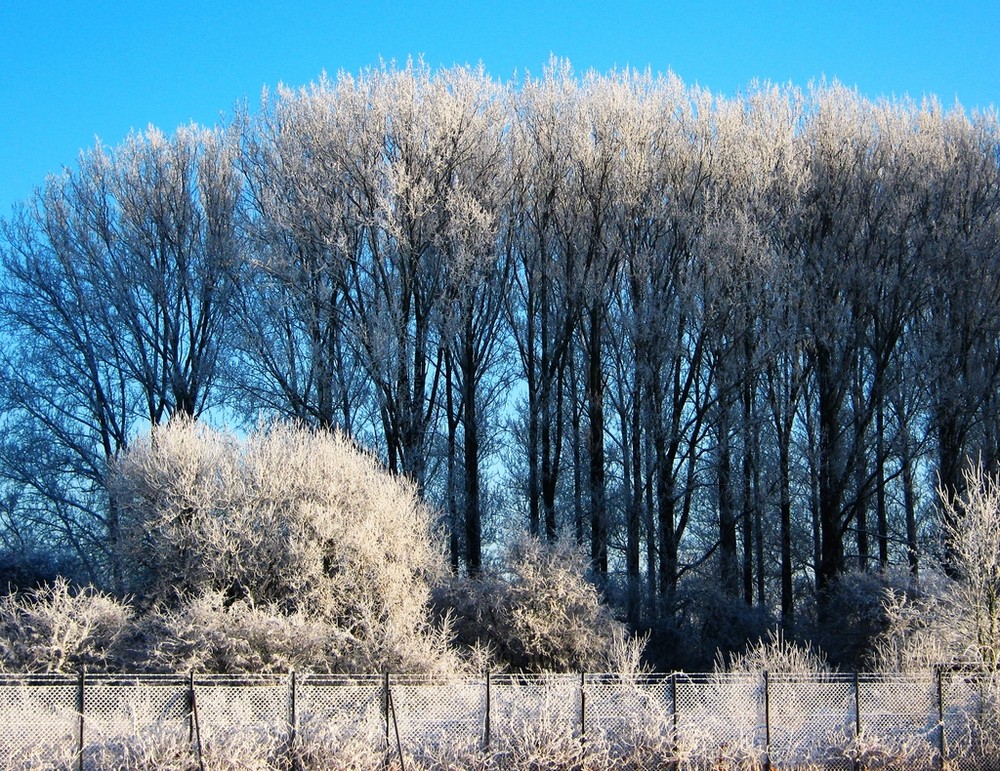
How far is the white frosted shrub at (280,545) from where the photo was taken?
20266 millimetres

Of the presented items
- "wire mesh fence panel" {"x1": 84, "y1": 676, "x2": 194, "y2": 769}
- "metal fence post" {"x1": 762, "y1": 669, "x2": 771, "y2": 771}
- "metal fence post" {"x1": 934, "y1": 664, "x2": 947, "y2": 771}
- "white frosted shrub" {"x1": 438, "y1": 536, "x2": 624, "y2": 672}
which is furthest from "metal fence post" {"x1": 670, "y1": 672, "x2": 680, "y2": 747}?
"wire mesh fence panel" {"x1": 84, "y1": 676, "x2": 194, "y2": 769}

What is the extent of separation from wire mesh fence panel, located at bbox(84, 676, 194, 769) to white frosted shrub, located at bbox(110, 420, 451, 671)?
4.14m

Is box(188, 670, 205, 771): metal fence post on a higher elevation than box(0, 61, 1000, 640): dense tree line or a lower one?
lower

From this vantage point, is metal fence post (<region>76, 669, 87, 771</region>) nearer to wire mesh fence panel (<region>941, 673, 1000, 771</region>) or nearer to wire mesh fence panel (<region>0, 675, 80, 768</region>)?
wire mesh fence panel (<region>0, 675, 80, 768</region>)

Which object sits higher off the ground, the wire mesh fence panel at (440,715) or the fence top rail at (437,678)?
the fence top rail at (437,678)

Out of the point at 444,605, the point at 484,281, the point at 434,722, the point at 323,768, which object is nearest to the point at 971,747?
the point at 434,722

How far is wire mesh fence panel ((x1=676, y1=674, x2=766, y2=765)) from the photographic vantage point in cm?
1556

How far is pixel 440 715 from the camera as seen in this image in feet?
52.2

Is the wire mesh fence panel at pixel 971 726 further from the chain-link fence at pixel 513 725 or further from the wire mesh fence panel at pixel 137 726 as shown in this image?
the wire mesh fence panel at pixel 137 726

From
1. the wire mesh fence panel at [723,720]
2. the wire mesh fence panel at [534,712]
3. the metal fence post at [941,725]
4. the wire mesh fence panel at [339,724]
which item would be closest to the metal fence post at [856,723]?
the metal fence post at [941,725]

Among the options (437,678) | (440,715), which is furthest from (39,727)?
(437,678)

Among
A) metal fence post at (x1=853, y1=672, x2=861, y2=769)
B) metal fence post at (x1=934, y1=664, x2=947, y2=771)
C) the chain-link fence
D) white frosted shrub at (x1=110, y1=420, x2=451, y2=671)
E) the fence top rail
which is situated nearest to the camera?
the chain-link fence

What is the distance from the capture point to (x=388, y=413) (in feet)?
97.9

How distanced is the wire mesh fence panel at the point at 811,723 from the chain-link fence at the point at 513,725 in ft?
0.06
